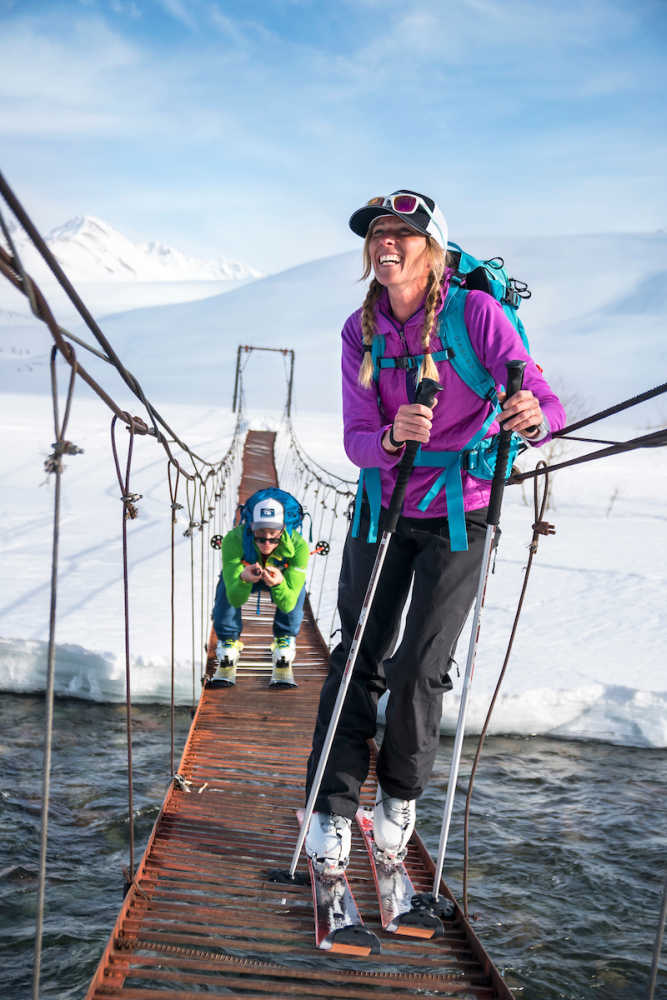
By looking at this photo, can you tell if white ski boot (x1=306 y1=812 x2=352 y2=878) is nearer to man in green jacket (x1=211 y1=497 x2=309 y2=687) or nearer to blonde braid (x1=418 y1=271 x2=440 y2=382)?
blonde braid (x1=418 y1=271 x2=440 y2=382)

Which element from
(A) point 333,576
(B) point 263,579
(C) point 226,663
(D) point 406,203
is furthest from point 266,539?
(A) point 333,576

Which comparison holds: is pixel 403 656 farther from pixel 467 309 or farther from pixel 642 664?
pixel 642 664

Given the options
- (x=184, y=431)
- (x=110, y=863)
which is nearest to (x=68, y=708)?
(x=110, y=863)

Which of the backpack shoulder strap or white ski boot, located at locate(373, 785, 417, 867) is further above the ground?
the backpack shoulder strap

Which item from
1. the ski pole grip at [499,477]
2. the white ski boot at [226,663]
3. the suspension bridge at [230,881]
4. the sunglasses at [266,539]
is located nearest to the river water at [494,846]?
the suspension bridge at [230,881]

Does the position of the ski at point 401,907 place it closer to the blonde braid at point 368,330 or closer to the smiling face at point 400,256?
A: the blonde braid at point 368,330

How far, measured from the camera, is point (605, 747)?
4574 millimetres

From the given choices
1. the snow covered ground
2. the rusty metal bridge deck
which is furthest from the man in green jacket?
the snow covered ground

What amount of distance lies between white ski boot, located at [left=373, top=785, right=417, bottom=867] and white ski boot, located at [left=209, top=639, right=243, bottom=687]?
1.92 meters

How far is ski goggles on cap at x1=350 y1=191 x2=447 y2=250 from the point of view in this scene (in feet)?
5.75

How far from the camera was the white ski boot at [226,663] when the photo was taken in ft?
12.5

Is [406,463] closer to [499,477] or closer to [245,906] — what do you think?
[499,477]

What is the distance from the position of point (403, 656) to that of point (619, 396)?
105 feet

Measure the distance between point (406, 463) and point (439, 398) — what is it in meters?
0.19
